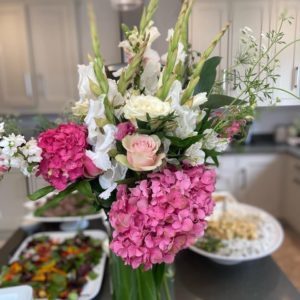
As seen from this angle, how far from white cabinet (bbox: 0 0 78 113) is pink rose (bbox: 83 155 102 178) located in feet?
5.43

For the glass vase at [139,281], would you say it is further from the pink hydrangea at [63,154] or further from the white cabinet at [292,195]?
the white cabinet at [292,195]

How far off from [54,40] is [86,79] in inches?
73.7

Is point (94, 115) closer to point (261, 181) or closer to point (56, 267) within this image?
point (56, 267)

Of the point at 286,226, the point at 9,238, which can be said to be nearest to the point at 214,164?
the point at 9,238

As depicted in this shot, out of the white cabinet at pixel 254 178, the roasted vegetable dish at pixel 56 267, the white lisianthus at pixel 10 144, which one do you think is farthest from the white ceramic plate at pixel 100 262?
the white cabinet at pixel 254 178

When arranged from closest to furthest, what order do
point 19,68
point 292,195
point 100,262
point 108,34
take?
point 108,34 → point 100,262 → point 19,68 → point 292,195

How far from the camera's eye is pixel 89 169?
480 mm

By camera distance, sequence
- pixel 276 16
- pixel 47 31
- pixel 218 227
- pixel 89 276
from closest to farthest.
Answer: pixel 276 16 → pixel 89 276 → pixel 218 227 → pixel 47 31

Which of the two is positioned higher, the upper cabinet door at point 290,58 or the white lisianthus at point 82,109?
the upper cabinet door at point 290,58

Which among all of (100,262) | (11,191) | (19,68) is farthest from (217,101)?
(19,68)

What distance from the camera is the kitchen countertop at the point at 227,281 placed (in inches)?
32.9

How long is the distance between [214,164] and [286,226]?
2663 mm

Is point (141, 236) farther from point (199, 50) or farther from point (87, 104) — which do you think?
point (199, 50)

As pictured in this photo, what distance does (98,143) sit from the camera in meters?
0.48
